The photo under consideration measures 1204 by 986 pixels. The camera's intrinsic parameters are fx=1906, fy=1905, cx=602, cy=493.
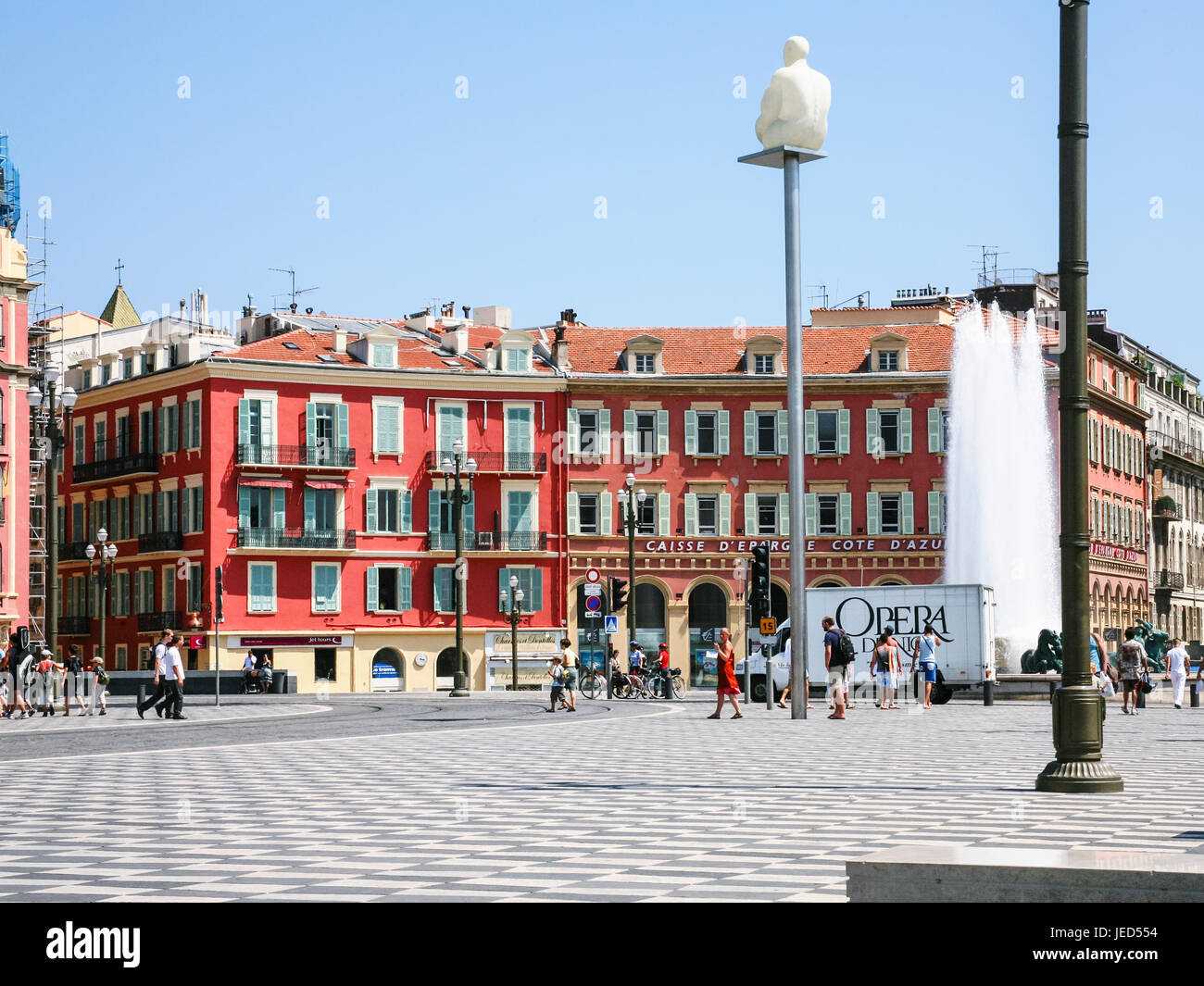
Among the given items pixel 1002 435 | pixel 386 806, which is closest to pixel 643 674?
pixel 1002 435

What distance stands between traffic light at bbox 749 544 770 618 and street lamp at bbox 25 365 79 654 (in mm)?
14022

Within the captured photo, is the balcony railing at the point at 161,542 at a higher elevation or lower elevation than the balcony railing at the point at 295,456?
lower

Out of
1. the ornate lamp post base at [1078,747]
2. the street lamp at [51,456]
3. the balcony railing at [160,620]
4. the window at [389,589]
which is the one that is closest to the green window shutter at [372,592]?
the window at [389,589]

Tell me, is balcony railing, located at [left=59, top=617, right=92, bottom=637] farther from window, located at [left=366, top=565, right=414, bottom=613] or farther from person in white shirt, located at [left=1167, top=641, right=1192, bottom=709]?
person in white shirt, located at [left=1167, top=641, right=1192, bottom=709]

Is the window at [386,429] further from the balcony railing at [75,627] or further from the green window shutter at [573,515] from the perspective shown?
the balcony railing at [75,627]

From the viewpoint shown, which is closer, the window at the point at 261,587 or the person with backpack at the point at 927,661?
the person with backpack at the point at 927,661

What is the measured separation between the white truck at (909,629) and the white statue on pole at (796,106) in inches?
555

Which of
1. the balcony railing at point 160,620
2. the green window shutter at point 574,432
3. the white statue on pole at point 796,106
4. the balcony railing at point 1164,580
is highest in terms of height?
the white statue on pole at point 796,106

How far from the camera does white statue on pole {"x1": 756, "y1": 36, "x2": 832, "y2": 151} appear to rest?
3366cm

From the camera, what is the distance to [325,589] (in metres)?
69.8

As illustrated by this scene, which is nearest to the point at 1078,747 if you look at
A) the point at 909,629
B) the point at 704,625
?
the point at 909,629

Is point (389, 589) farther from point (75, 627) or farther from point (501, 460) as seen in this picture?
point (75, 627)

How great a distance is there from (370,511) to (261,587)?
16.7ft

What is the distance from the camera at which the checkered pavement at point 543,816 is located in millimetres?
10750
